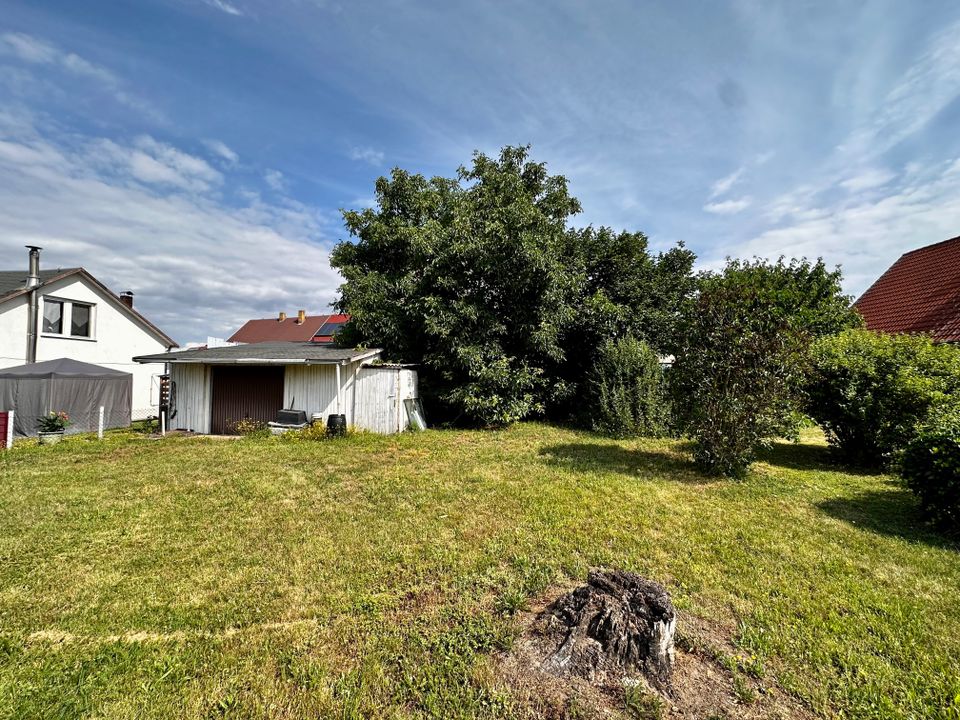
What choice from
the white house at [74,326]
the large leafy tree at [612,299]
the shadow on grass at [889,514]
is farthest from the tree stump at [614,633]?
the white house at [74,326]

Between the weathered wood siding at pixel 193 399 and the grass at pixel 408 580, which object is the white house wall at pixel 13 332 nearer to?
the weathered wood siding at pixel 193 399

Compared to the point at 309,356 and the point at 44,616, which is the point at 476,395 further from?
the point at 44,616

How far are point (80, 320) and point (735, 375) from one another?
2040 centimetres

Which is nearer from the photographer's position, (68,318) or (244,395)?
(244,395)

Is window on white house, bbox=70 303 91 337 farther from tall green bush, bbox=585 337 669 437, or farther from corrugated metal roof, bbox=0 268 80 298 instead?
tall green bush, bbox=585 337 669 437

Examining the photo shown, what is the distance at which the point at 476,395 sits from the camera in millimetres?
11828

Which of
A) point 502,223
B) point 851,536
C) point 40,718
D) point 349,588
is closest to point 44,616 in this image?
point 40,718

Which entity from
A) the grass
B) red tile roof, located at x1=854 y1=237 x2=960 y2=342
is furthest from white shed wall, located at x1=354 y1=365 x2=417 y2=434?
red tile roof, located at x1=854 y1=237 x2=960 y2=342

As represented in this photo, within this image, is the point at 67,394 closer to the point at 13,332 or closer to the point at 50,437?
the point at 50,437

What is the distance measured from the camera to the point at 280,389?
11.6m

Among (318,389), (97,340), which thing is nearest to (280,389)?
(318,389)

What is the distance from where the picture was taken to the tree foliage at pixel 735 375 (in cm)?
652

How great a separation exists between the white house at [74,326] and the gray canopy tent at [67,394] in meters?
1.62

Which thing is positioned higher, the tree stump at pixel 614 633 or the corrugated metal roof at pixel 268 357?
the corrugated metal roof at pixel 268 357
